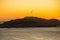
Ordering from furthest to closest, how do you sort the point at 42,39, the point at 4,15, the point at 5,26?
the point at 4,15 → the point at 5,26 → the point at 42,39

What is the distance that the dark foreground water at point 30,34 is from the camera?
1.15 metres

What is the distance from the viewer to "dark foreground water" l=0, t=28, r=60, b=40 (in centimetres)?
115

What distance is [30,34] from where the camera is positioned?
117 centimetres

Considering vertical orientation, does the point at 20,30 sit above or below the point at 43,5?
below

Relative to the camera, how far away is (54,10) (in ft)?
6.06

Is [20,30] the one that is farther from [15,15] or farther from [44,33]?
[15,15]

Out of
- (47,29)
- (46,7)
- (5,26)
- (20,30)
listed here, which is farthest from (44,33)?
(46,7)

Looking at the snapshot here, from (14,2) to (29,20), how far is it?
1.72 ft

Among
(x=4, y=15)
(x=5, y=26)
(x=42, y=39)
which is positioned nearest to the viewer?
(x=42, y=39)

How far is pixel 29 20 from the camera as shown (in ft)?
4.61

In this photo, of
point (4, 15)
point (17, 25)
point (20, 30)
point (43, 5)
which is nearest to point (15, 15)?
point (4, 15)

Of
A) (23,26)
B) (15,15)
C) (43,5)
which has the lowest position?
(23,26)

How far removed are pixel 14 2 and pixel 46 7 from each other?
425 mm

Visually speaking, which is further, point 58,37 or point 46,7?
point 46,7
